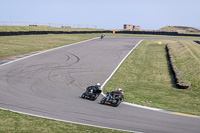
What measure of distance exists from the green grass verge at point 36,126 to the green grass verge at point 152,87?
6000mm

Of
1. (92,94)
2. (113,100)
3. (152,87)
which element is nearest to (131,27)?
(152,87)

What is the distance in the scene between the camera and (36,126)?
1096cm

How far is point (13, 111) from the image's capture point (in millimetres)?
12828

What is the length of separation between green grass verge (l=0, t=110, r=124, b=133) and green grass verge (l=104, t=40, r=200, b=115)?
6000mm

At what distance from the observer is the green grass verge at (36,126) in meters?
10.5

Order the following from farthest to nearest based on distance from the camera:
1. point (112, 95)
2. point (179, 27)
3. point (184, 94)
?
point (179, 27) < point (184, 94) < point (112, 95)

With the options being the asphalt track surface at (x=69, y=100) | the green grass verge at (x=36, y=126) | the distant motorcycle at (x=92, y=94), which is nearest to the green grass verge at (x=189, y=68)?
the asphalt track surface at (x=69, y=100)

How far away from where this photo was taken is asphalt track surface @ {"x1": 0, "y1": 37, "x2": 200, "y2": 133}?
40.2 feet

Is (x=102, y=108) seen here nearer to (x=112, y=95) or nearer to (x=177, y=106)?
(x=112, y=95)

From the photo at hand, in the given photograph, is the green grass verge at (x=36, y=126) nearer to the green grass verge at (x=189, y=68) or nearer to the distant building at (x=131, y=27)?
the green grass verge at (x=189, y=68)

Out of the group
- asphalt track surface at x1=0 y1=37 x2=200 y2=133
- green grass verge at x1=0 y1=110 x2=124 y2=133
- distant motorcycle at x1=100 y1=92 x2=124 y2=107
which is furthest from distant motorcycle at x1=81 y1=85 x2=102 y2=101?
green grass verge at x1=0 y1=110 x2=124 y2=133

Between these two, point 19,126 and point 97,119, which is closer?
point 19,126

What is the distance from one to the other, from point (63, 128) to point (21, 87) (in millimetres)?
7820

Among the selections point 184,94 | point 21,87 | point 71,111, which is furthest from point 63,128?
point 184,94
